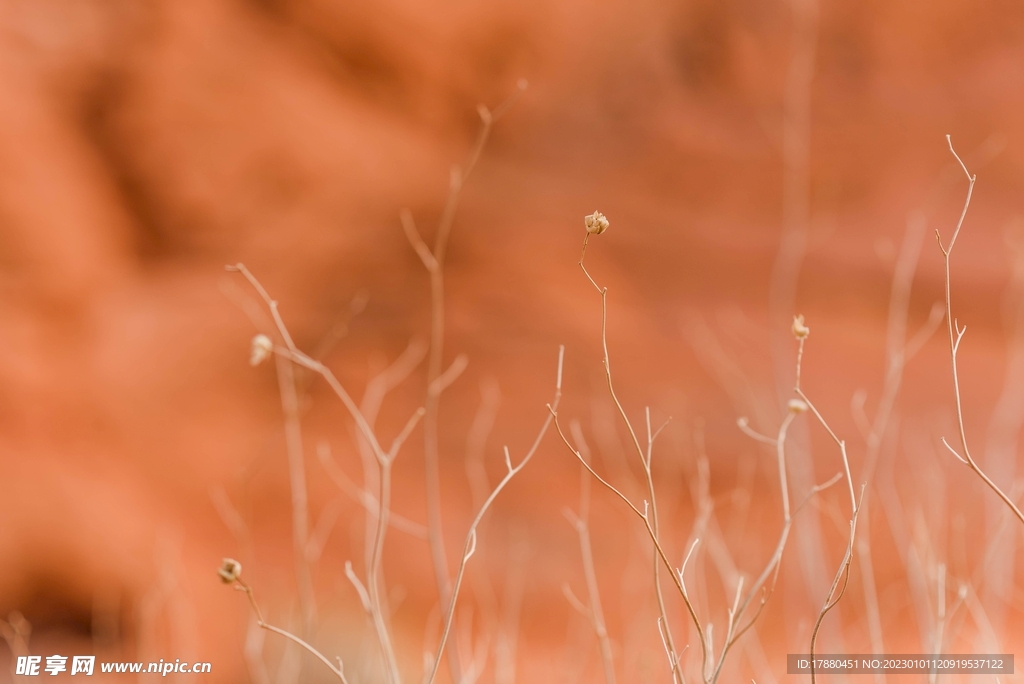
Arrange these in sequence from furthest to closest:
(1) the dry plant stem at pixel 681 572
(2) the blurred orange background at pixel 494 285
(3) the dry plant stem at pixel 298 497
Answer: (2) the blurred orange background at pixel 494 285 < (3) the dry plant stem at pixel 298 497 < (1) the dry plant stem at pixel 681 572

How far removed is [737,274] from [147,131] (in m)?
1.82

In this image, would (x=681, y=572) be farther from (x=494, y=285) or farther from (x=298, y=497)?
(x=494, y=285)

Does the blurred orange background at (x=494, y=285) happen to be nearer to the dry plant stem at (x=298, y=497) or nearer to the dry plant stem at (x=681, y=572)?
the dry plant stem at (x=298, y=497)

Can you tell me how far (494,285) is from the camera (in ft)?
6.56

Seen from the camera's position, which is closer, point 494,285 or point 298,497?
point 298,497

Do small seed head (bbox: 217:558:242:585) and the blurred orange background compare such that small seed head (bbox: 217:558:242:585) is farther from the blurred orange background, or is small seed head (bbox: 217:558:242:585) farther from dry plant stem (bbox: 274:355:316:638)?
the blurred orange background

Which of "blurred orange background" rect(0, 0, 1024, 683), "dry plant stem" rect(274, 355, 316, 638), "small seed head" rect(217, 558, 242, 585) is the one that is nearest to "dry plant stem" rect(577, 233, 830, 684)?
"small seed head" rect(217, 558, 242, 585)

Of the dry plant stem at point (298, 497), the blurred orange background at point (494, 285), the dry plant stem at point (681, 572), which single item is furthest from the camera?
the blurred orange background at point (494, 285)

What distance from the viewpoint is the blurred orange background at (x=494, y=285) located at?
5.40ft

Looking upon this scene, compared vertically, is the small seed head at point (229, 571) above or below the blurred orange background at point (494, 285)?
below

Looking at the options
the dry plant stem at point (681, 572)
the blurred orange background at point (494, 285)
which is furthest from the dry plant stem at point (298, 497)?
the dry plant stem at point (681, 572)

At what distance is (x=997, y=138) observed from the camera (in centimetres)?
197

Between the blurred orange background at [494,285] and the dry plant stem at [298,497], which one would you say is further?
the blurred orange background at [494,285]

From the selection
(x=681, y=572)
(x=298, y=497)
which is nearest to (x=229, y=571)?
(x=681, y=572)
